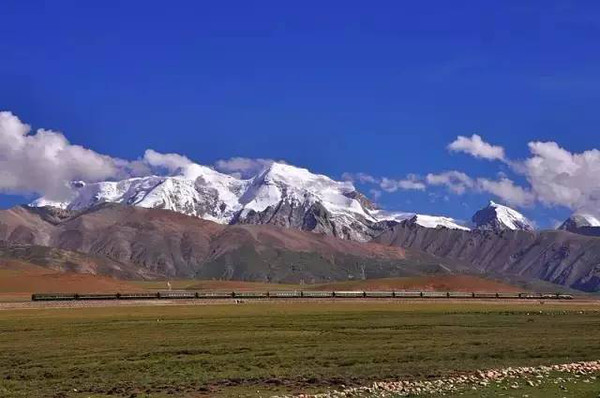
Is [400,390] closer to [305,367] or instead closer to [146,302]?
[305,367]

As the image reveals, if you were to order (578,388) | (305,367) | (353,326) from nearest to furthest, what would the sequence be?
(578,388), (305,367), (353,326)

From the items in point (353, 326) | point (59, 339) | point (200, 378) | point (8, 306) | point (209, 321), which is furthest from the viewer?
point (8, 306)

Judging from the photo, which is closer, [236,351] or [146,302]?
[236,351]

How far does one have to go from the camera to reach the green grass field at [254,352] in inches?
1517

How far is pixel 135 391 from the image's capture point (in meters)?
36.3

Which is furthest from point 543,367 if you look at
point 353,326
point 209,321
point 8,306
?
point 8,306

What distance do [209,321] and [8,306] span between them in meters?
51.5

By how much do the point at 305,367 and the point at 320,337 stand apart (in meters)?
18.6

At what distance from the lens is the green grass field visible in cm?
3853

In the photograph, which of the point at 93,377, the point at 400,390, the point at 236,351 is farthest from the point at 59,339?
the point at 400,390

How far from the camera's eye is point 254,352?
51.3 m

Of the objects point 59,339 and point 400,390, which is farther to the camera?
point 59,339

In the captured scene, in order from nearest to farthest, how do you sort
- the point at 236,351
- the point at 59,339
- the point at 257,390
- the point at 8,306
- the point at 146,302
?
the point at 257,390
the point at 236,351
the point at 59,339
the point at 8,306
the point at 146,302

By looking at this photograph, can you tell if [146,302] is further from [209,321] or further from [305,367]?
[305,367]
